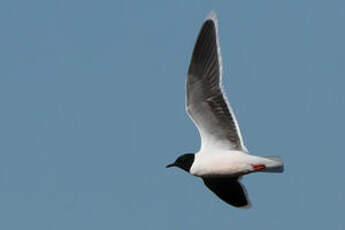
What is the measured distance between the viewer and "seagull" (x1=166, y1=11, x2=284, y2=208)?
15938mm

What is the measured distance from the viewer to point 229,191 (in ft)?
57.7

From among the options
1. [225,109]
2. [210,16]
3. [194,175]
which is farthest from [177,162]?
[210,16]

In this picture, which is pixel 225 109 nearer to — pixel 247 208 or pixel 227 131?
pixel 227 131

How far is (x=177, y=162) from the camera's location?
17.0 metres

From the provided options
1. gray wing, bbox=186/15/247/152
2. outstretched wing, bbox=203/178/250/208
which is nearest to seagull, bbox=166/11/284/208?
gray wing, bbox=186/15/247/152

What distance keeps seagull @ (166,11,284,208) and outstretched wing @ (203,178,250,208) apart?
1048 millimetres

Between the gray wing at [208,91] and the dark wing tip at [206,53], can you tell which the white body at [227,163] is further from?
the dark wing tip at [206,53]

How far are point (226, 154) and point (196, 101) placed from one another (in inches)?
40.7

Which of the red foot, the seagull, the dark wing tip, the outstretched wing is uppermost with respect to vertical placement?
the dark wing tip

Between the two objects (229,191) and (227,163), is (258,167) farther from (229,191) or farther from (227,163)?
(229,191)

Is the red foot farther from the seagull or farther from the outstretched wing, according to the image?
the outstretched wing

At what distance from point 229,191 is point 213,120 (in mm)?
1977

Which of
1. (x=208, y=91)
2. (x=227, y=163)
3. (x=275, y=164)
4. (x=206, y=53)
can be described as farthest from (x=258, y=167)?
(x=206, y=53)

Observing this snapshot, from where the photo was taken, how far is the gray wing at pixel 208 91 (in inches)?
628
